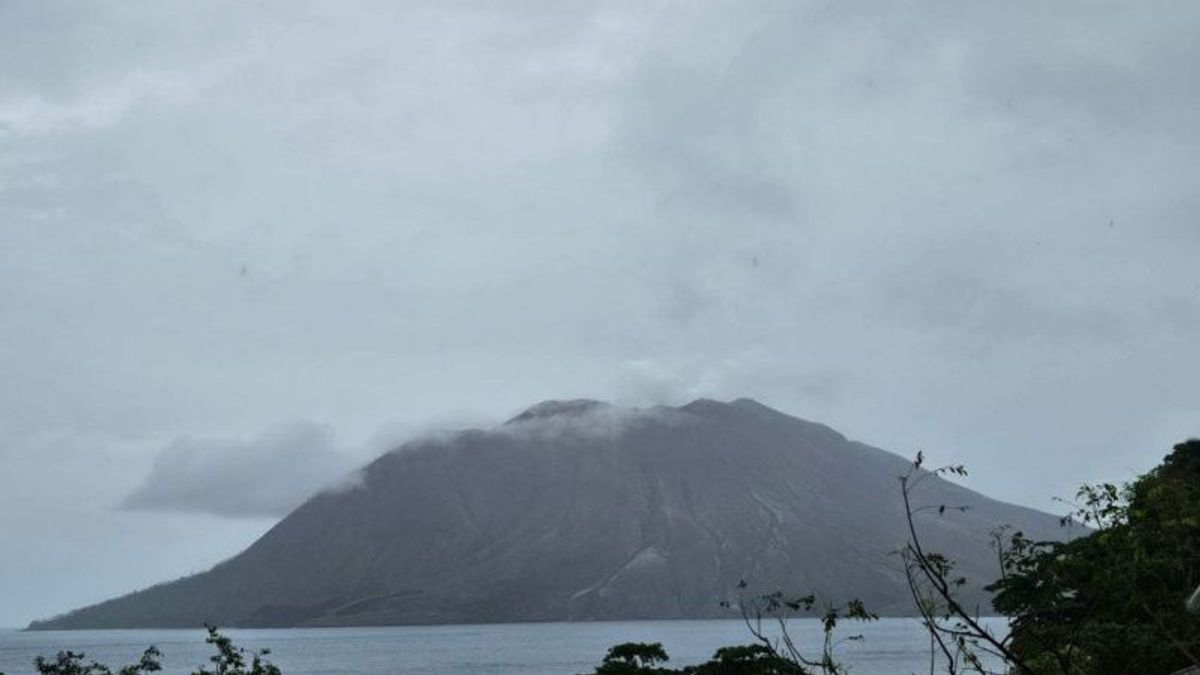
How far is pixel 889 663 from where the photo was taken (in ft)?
479

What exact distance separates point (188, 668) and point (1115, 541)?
172115 millimetres

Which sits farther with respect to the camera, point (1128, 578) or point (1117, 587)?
point (1117, 587)

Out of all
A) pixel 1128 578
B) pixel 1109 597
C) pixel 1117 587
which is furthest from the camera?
pixel 1109 597

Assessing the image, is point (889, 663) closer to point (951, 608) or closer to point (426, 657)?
point (426, 657)

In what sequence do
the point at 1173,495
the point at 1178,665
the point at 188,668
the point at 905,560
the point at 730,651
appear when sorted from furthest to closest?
the point at 188,668 → the point at 730,651 → the point at 1173,495 → the point at 1178,665 → the point at 905,560

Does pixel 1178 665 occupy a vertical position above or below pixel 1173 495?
below

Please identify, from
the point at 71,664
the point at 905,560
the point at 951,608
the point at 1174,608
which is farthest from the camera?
the point at 71,664

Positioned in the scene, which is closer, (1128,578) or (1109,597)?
(1128,578)

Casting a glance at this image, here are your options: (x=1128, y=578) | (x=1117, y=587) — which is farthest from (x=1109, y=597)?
(x=1128, y=578)

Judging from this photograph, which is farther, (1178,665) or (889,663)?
(889,663)

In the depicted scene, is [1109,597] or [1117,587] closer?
[1117,587]

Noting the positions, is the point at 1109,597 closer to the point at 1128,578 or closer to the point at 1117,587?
the point at 1117,587

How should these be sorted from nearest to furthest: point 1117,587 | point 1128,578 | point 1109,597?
1. point 1128,578
2. point 1117,587
3. point 1109,597

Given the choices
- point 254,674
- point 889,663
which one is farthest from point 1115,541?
point 889,663
